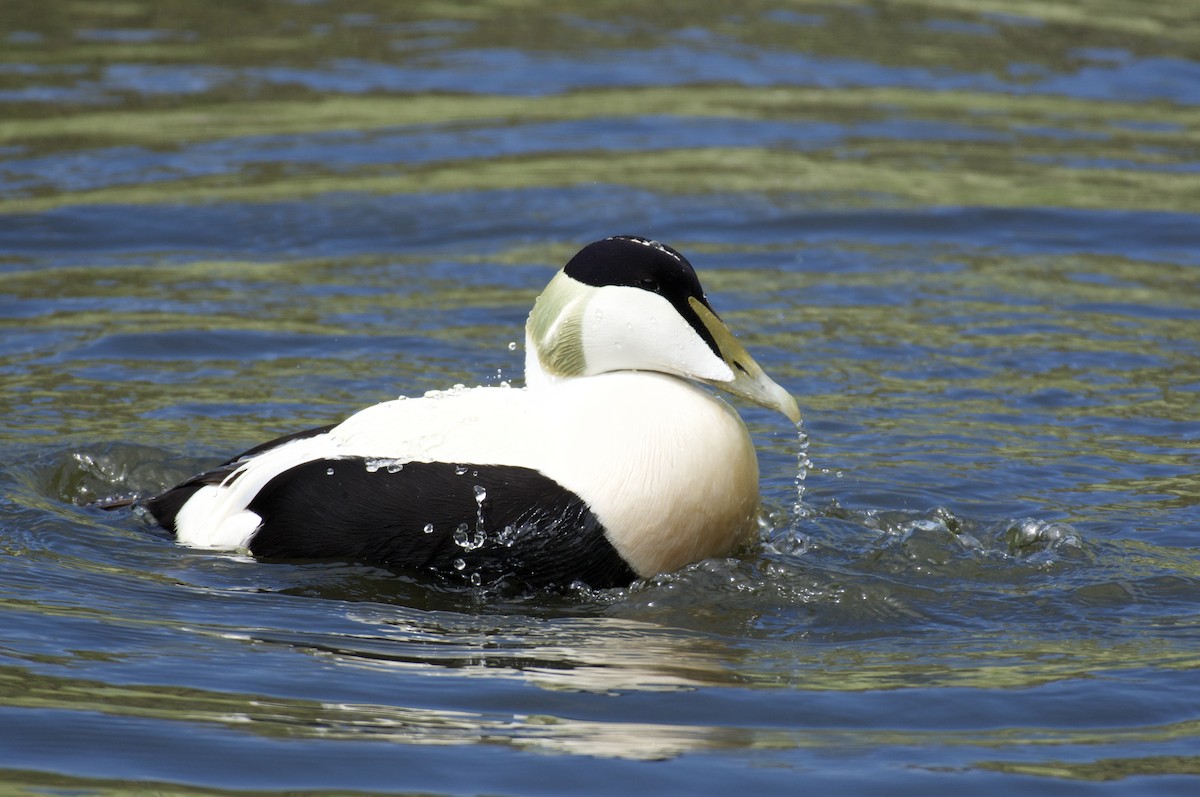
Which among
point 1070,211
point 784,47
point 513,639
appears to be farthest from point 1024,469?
point 784,47

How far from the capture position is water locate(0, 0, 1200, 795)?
4020 millimetres

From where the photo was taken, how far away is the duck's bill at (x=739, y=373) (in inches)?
195

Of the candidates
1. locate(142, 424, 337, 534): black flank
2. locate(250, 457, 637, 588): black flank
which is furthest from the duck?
locate(142, 424, 337, 534): black flank

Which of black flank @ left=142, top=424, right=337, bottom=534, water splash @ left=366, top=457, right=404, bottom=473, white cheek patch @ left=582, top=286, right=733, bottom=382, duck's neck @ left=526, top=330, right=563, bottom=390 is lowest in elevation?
black flank @ left=142, top=424, right=337, bottom=534

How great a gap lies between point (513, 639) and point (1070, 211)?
18.5 feet

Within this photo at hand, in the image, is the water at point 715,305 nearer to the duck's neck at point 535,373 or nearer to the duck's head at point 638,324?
the duck's head at point 638,324

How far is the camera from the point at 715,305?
26.3ft

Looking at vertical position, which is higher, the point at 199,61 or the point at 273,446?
the point at 199,61

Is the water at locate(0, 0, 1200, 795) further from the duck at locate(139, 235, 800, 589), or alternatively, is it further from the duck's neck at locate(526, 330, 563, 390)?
the duck's neck at locate(526, 330, 563, 390)

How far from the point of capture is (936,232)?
9070 mm

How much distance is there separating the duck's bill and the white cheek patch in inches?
1.5

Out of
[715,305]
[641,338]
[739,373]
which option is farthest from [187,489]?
[715,305]

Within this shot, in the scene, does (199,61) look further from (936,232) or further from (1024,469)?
(1024,469)

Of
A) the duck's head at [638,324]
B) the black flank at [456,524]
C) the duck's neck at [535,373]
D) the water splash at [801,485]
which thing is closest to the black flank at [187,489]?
the black flank at [456,524]
